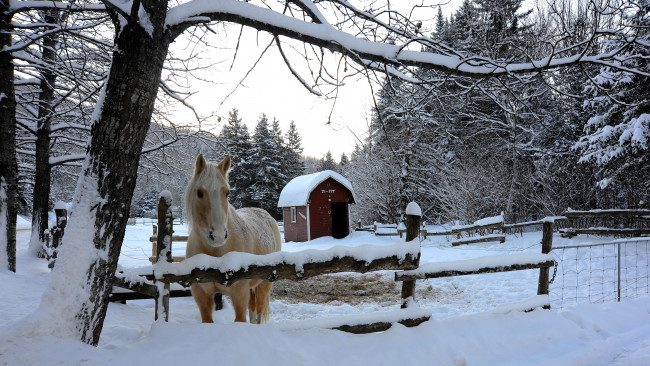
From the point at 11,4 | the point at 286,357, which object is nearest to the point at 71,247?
the point at 286,357

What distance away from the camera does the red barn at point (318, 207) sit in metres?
20.5

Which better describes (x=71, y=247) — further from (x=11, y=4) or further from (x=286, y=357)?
(x=11, y=4)

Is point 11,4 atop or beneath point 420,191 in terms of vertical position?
atop

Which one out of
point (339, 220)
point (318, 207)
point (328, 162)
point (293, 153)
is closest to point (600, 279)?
point (318, 207)

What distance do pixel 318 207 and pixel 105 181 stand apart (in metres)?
18.5

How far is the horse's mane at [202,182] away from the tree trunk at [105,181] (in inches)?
26.8

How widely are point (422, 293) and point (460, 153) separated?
1530 centimetres

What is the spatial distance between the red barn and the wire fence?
513 inches

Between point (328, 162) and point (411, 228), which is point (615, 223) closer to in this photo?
point (411, 228)

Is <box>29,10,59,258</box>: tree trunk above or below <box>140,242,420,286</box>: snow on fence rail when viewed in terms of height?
above

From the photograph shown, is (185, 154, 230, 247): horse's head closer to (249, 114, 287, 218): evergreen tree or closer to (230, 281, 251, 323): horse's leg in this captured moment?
(230, 281, 251, 323): horse's leg

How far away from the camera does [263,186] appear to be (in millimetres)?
34188

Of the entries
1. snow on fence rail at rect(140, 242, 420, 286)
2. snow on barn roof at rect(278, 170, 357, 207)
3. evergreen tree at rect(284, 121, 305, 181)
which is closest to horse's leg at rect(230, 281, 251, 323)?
snow on fence rail at rect(140, 242, 420, 286)

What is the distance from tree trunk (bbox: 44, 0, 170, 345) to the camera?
2320 mm
